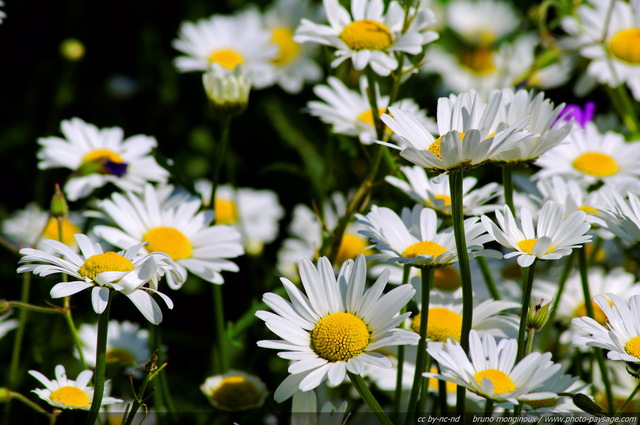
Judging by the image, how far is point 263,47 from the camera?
89.7 inches

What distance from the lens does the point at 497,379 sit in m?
0.88

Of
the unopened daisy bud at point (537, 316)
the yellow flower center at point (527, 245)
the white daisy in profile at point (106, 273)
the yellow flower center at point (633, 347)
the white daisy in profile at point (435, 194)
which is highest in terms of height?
the white daisy in profile at point (435, 194)

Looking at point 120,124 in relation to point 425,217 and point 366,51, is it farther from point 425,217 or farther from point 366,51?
point 425,217

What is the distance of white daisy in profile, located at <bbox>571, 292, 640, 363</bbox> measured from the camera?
0.92m

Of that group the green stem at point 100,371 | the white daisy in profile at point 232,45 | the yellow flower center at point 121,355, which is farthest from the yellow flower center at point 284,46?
the green stem at point 100,371

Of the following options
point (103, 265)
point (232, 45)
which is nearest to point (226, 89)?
Result: point (103, 265)

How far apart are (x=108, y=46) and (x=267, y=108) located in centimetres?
74

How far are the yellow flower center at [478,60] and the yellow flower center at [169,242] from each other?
→ 204 cm

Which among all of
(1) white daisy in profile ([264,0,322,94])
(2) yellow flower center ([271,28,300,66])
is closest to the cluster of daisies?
(1) white daisy in profile ([264,0,322,94])

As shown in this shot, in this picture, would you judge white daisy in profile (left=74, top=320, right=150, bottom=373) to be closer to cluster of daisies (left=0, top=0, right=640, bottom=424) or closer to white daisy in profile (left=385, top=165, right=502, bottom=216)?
cluster of daisies (left=0, top=0, right=640, bottom=424)

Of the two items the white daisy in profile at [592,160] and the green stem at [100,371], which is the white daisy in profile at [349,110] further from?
the green stem at [100,371]

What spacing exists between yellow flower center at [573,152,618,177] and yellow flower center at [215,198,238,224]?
1.00m

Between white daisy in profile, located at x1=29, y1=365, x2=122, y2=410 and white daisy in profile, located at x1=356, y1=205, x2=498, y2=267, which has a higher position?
white daisy in profile, located at x1=356, y1=205, x2=498, y2=267

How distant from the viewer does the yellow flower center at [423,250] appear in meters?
1.05
